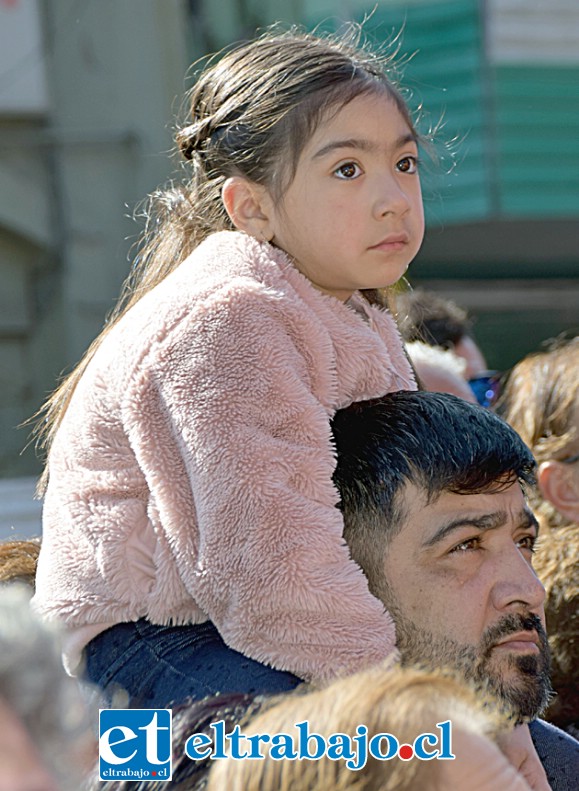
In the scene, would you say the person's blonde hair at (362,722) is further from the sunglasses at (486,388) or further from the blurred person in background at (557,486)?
the sunglasses at (486,388)

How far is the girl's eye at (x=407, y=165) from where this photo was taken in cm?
231

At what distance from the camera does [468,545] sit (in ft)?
6.78

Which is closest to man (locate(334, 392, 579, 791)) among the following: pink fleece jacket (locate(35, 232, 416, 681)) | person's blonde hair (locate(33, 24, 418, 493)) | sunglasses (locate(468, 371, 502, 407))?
pink fleece jacket (locate(35, 232, 416, 681))

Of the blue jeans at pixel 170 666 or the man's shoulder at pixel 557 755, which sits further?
the man's shoulder at pixel 557 755

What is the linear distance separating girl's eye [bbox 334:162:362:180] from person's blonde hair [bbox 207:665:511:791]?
1.13 m

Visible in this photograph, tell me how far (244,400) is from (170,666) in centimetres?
41

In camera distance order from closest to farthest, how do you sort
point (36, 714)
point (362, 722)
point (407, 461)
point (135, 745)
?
1. point (36, 714)
2. point (362, 722)
3. point (135, 745)
4. point (407, 461)

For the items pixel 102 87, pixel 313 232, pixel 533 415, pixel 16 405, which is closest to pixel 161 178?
pixel 102 87

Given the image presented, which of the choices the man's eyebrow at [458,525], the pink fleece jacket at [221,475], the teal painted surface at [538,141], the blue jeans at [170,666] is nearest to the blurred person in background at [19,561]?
the pink fleece jacket at [221,475]

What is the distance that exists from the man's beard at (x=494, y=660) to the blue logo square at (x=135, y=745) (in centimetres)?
62


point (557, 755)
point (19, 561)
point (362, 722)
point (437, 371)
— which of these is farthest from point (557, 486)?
point (362, 722)

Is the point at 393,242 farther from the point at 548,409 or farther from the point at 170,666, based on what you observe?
the point at 548,409

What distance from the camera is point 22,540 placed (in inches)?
104

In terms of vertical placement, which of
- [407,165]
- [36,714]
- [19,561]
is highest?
[407,165]
